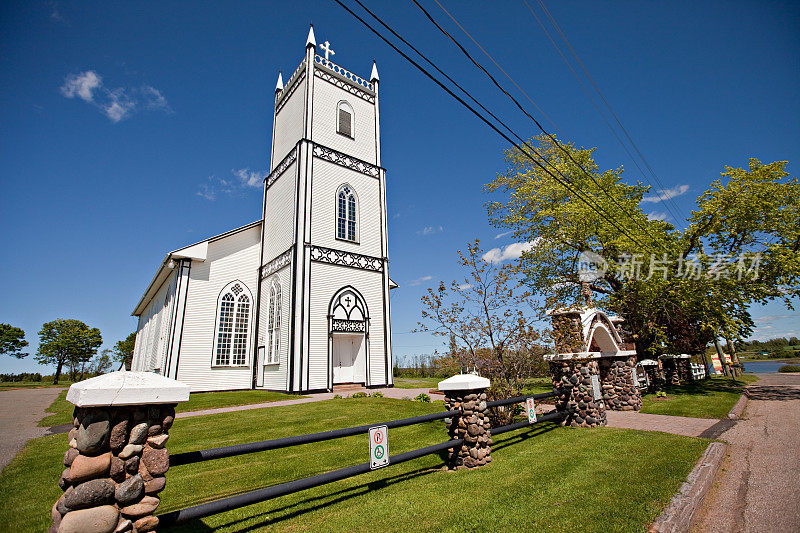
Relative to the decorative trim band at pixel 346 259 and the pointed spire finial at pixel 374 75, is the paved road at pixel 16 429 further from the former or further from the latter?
the pointed spire finial at pixel 374 75

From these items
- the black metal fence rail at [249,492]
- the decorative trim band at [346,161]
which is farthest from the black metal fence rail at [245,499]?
the decorative trim band at [346,161]

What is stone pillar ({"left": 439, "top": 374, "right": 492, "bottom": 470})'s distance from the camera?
17.9 feet

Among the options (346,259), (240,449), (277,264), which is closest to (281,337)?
(277,264)

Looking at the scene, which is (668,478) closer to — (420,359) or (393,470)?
(393,470)

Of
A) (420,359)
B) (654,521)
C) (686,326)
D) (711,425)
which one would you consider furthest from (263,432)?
(420,359)

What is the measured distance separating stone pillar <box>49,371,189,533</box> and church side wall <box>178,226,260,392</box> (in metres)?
16.7

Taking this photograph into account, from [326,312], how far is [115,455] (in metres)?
15.1

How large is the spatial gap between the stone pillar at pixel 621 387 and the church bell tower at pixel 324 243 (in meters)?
10.2

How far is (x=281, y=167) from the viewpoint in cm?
2081

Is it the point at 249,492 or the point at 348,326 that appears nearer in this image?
the point at 249,492

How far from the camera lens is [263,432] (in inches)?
315

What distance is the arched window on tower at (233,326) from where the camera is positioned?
60.0 feet

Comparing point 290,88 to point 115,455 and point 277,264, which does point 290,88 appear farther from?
point 115,455

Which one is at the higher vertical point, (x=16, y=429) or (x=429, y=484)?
(x=16, y=429)
